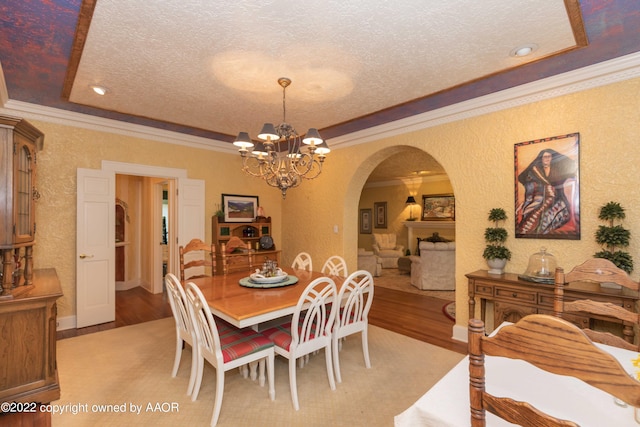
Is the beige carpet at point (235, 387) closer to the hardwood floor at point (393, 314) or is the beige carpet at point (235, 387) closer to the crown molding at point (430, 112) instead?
the hardwood floor at point (393, 314)

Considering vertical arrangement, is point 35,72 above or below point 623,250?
above

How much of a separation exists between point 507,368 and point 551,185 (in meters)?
2.38

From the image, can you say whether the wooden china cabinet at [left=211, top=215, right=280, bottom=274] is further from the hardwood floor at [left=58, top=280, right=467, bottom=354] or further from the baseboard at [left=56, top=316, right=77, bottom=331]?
the baseboard at [left=56, top=316, right=77, bottom=331]

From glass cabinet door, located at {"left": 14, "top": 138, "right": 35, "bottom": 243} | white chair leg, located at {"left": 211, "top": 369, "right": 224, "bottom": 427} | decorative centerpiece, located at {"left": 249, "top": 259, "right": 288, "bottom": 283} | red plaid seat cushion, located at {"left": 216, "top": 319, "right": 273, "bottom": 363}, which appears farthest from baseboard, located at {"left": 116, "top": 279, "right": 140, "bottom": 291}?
white chair leg, located at {"left": 211, "top": 369, "right": 224, "bottom": 427}

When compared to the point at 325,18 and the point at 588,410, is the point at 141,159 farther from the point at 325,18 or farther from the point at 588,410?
the point at 588,410

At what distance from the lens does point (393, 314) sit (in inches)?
169

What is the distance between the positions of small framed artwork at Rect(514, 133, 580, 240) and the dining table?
1921 millimetres

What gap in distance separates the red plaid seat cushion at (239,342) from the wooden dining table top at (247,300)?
15cm

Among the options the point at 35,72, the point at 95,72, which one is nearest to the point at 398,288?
the point at 95,72

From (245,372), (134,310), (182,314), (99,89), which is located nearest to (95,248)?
(134,310)

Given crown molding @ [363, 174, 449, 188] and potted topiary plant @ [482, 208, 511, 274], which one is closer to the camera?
potted topiary plant @ [482, 208, 511, 274]

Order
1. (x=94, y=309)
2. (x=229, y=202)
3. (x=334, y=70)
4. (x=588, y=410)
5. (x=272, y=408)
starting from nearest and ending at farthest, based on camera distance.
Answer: (x=588, y=410), (x=272, y=408), (x=334, y=70), (x=94, y=309), (x=229, y=202)

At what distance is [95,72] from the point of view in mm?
2688

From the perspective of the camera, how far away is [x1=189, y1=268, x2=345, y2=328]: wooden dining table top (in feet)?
6.59
